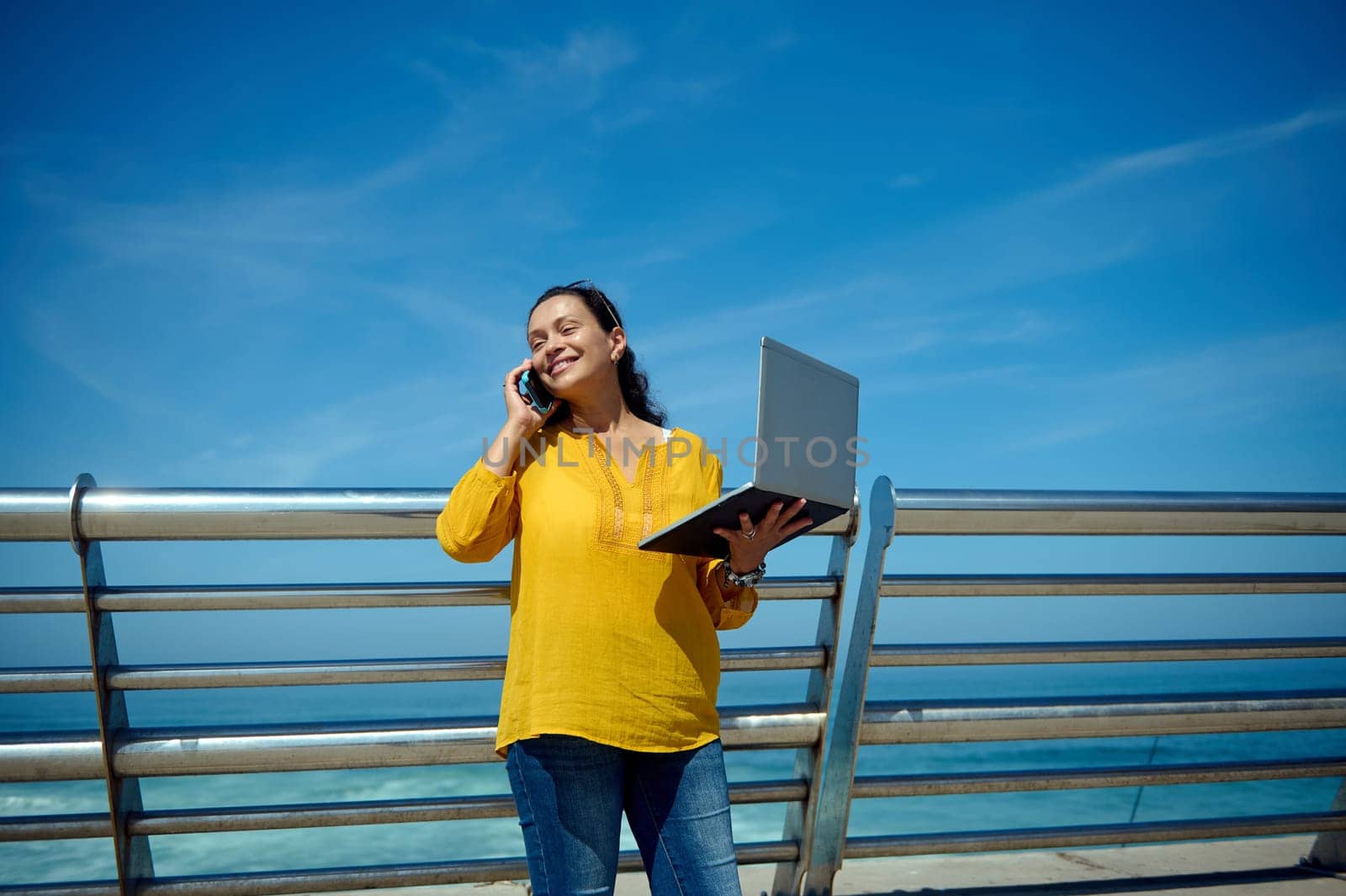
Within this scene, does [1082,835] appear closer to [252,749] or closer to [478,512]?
[478,512]

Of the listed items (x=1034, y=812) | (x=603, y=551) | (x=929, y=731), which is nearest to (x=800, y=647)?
(x=929, y=731)

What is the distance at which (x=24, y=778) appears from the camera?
2.70 m

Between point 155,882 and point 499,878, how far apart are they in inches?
37.1

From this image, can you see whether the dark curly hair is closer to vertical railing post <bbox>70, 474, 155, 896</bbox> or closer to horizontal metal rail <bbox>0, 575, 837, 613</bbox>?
horizontal metal rail <bbox>0, 575, 837, 613</bbox>

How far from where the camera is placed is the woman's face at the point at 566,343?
2.61 m

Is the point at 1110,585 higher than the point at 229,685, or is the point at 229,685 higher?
the point at 1110,585

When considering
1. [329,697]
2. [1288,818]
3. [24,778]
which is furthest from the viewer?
[329,697]

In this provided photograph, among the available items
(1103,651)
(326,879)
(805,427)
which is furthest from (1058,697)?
(326,879)

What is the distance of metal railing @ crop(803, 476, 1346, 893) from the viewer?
10.1 feet

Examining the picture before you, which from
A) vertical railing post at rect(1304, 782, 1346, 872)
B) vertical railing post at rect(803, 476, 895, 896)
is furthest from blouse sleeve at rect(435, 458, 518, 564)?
vertical railing post at rect(1304, 782, 1346, 872)

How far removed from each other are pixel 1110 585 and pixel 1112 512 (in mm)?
245

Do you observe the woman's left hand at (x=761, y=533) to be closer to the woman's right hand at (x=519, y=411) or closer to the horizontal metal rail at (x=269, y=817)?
the woman's right hand at (x=519, y=411)

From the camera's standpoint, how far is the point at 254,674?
9.02ft

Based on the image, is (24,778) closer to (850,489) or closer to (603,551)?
(603,551)
